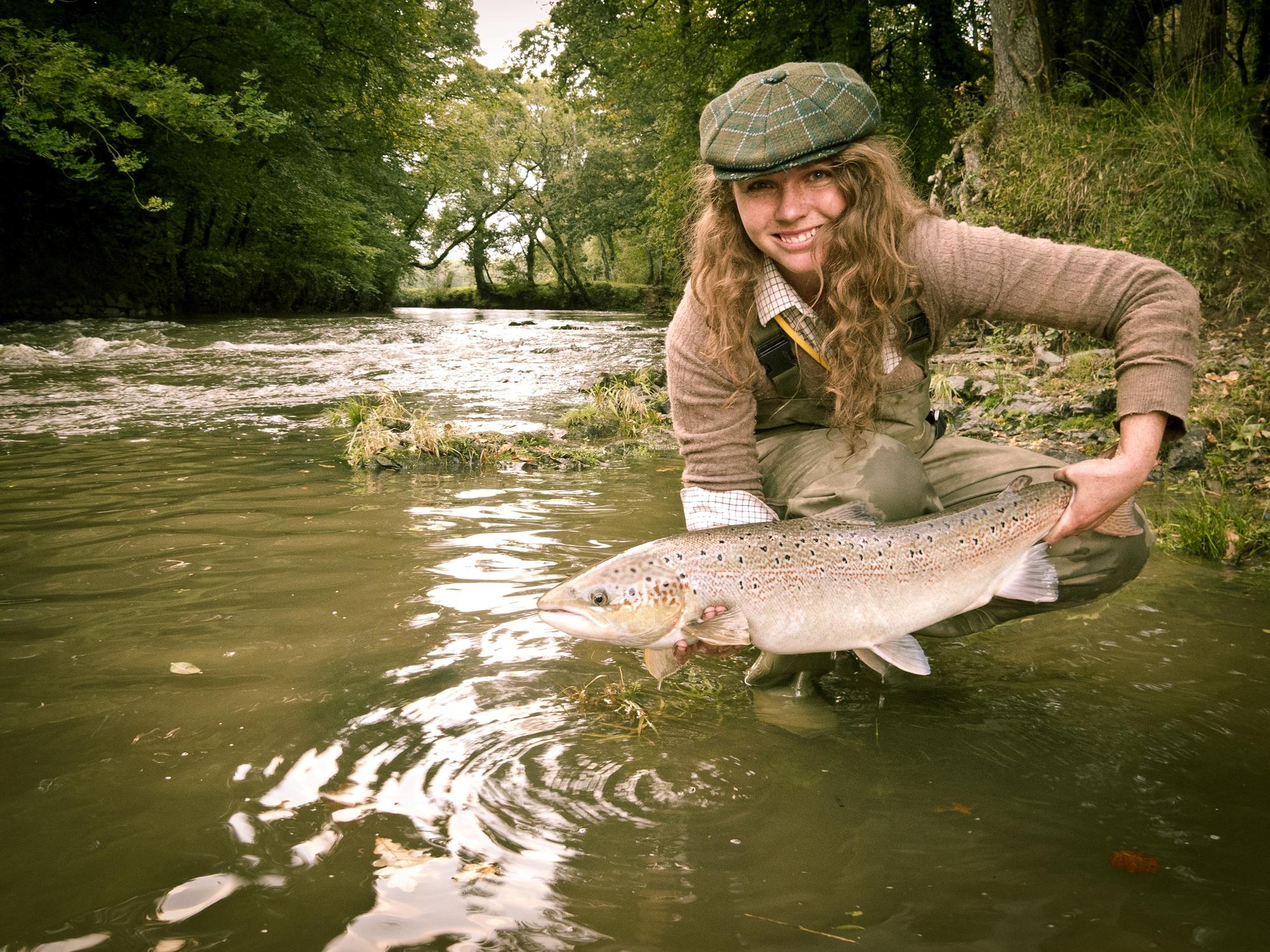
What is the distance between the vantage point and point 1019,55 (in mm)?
13086

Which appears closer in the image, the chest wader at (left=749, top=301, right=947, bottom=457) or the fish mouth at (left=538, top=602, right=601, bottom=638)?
the fish mouth at (left=538, top=602, right=601, bottom=638)

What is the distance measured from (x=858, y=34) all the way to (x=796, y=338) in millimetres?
16960

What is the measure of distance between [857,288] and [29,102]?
20511mm

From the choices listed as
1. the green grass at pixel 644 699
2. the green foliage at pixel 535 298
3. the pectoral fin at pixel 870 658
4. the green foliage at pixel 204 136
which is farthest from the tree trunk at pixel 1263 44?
the green foliage at pixel 535 298

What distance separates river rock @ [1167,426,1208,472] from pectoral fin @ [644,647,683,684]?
5289mm

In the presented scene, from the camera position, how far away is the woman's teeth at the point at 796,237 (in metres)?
3.50

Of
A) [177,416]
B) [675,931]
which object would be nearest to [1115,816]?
[675,931]

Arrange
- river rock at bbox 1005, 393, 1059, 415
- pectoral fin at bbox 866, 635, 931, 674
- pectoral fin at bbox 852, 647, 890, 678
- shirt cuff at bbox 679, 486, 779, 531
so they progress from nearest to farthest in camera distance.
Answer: pectoral fin at bbox 866, 635, 931, 674 < pectoral fin at bbox 852, 647, 890, 678 < shirt cuff at bbox 679, 486, 779, 531 < river rock at bbox 1005, 393, 1059, 415

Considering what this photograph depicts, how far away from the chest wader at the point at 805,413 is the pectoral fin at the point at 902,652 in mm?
421

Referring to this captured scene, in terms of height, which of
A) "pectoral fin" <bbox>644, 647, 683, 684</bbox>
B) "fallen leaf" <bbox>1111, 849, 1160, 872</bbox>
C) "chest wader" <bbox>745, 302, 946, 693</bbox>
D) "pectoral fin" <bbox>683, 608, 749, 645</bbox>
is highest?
"chest wader" <bbox>745, 302, 946, 693</bbox>

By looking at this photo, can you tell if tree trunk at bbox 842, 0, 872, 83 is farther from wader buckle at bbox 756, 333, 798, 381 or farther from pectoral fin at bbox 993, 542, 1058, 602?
pectoral fin at bbox 993, 542, 1058, 602

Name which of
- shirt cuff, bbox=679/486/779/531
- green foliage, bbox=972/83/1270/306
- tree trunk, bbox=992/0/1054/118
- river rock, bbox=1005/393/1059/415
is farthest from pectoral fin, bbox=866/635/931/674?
tree trunk, bbox=992/0/1054/118

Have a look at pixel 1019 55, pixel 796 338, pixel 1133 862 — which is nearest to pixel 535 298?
pixel 1019 55

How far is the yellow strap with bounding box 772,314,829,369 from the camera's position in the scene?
357 centimetres
